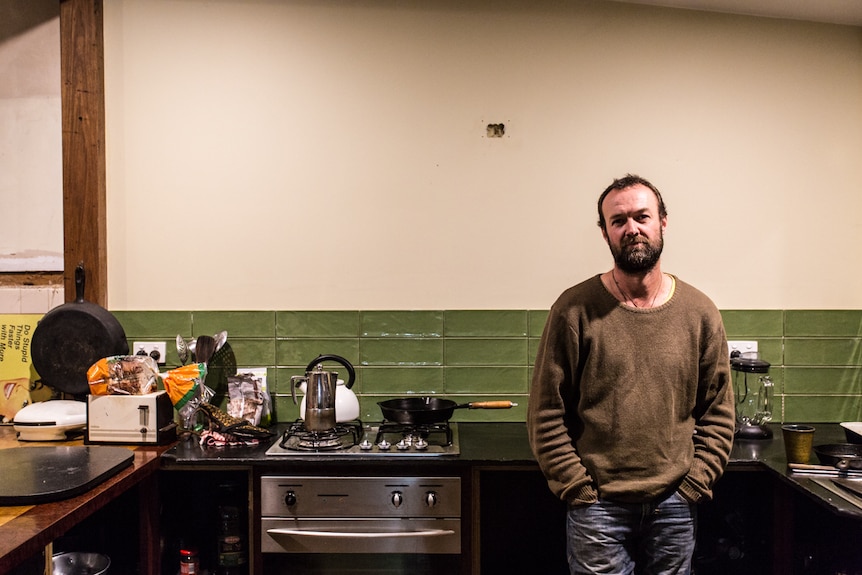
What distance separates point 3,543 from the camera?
1.48m

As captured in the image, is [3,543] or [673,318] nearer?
[3,543]

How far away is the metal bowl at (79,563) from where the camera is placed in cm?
222

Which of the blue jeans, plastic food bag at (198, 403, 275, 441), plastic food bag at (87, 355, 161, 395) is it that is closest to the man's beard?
the blue jeans

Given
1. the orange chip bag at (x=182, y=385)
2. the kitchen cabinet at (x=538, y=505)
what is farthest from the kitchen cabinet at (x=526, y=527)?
the orange chip bag at (x=182, y=385)

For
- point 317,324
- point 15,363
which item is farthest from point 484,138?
point 15,363

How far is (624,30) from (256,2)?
1526 millimetres

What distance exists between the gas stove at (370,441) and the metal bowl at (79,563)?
0.68 metres

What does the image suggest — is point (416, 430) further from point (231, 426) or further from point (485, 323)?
point (231, 426)

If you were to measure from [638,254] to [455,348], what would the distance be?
3.55 feet

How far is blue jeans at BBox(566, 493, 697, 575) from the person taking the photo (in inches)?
71.6

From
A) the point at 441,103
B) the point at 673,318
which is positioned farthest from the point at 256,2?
the point at 673,318

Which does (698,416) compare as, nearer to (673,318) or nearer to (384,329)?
(673,318)

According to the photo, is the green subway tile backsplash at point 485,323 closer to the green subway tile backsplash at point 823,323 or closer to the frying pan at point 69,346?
the green subway tile backsplash at point 823,323

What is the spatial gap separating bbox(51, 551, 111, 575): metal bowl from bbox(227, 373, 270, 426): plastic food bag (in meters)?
0.64
